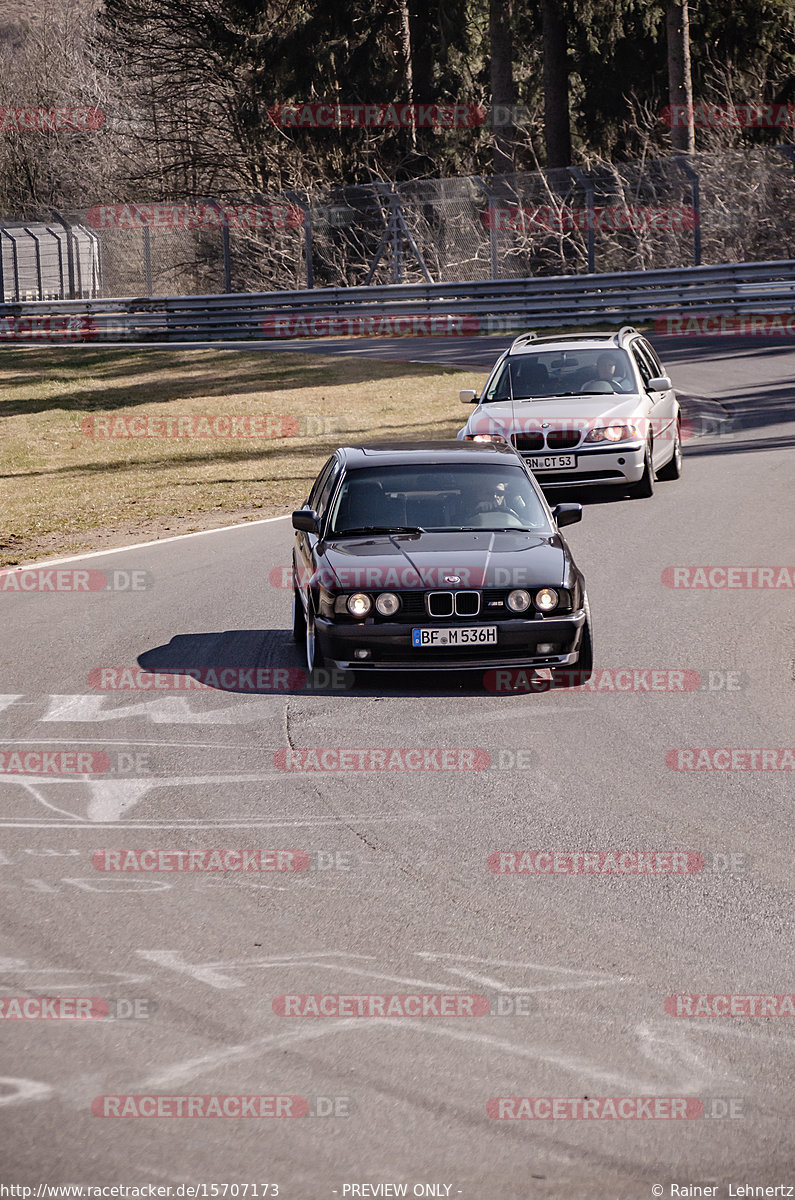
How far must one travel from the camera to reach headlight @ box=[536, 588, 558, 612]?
9289 mm

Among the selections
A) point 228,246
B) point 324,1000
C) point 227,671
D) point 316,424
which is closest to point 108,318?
point 228,246

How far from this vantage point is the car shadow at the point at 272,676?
9555 millimetres

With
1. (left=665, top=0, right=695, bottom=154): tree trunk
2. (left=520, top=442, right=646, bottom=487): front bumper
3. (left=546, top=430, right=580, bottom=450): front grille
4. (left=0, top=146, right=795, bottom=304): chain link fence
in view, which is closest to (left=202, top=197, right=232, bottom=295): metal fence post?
(left=0, top=146, right=795, bottom=304): chain link fence

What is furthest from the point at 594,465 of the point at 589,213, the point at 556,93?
the point at 556,93

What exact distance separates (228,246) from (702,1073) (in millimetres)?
33513

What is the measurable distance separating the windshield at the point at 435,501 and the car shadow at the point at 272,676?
101 centimetres

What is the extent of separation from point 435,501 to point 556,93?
127 ft

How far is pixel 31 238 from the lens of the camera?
4159 centimetres

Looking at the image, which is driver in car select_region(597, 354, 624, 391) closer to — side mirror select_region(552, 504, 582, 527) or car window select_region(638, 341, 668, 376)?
car window select_region(638, 341, 668, 376)

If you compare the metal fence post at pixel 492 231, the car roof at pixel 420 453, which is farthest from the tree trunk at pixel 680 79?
the car roof at pixel 420 453

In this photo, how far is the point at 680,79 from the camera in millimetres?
40344

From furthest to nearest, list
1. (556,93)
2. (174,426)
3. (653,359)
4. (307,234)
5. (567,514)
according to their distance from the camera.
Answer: (556,93) < (307,234) < (174,426) < (653,359) < (567,514)

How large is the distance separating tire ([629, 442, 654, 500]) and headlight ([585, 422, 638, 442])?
37cm

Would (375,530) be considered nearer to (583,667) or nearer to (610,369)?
(583,667)
